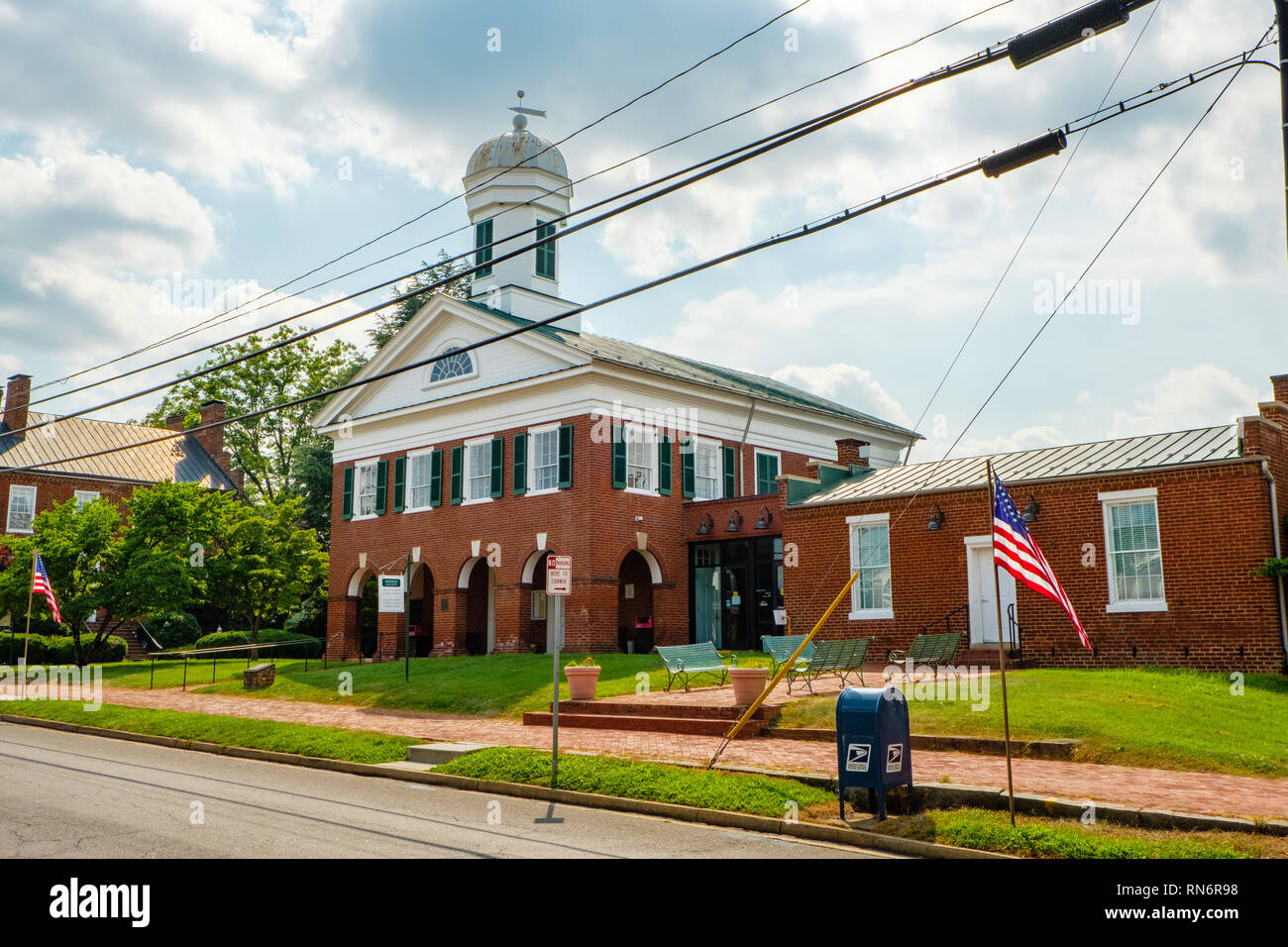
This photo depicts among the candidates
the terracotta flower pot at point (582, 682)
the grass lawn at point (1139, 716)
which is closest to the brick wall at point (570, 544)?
the terracotta flower pot at point (582, 682)

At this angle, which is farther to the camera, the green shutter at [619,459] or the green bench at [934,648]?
the green shutter at [619,459]

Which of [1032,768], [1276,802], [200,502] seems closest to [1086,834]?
[1276,802]

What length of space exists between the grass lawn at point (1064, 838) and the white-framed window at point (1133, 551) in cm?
Result: 1124

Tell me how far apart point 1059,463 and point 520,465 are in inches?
555

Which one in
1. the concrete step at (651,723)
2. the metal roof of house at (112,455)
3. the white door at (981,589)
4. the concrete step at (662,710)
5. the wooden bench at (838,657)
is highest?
the metal roof of house at (112,455)

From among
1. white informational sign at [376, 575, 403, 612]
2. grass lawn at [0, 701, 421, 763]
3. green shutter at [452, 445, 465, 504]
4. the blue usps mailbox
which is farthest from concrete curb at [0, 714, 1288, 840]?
green shutter at [452, 445, 465, 504]

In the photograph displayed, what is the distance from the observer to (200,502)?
37844 millimetres

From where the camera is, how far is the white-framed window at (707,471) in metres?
30.6

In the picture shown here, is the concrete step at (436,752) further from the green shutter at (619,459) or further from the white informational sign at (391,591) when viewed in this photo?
the green shutter at (619,459)

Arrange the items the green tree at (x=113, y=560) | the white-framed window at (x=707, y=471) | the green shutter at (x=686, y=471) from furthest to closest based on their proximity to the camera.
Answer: the green tree at (x=113, y=560), the white-framed window at (x=707, y=471), the green shutter at (x=686, y=471)

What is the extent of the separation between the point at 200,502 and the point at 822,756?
30.5 meters

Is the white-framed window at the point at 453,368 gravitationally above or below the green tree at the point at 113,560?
above

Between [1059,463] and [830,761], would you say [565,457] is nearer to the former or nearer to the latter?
[1059,463]

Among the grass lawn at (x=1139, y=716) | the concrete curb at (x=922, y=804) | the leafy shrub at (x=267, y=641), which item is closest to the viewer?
the concrete curb at (x=922, y=804)
